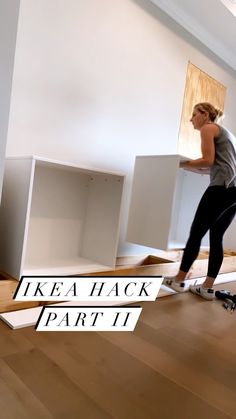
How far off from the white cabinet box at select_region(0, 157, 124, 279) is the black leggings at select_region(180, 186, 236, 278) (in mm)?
472

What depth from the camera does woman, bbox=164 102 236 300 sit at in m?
1.80

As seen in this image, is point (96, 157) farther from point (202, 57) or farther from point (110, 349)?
point (202, 57)

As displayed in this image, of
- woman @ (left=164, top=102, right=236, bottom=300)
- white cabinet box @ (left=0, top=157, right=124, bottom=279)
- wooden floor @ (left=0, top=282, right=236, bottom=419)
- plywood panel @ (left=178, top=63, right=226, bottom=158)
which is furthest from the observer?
plywood panel @ (left=178, top=63, right=226, bottom=158)

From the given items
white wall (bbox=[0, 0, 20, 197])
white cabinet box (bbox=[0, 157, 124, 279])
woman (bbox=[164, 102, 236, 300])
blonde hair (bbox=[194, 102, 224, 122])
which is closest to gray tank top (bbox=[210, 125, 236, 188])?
woman (bbox=[164, 102, 236, 300])

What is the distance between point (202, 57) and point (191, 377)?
300 centimetres

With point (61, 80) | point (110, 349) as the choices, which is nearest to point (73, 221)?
point (61, 80)

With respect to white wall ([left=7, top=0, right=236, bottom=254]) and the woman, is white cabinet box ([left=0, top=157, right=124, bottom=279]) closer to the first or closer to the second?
white wall ([left=7, top=0, right=236, bottom=254])

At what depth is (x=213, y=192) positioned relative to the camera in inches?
72.7

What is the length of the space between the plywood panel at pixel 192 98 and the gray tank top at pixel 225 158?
120cm

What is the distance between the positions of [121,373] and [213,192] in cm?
118

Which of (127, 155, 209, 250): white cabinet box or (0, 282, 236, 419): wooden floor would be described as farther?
(127, 155, 209, 250): white cabinet box

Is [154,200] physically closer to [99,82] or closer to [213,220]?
[213,220]

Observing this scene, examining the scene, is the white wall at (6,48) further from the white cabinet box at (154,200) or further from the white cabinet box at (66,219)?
the white cabinet box at (154,200)

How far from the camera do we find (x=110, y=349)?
1.18 meters
